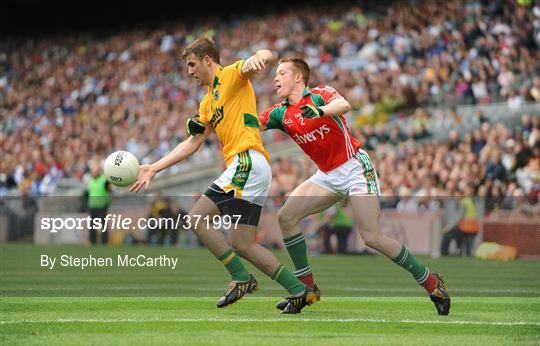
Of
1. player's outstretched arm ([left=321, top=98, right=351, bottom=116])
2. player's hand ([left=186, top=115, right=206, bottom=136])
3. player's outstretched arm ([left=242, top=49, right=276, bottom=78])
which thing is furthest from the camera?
player's hand ([left=186, top=115, right=206, bottom=136])

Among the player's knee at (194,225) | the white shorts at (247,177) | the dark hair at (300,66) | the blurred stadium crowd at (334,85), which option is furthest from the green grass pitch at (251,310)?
the blurred stadium crowd at (334,85)

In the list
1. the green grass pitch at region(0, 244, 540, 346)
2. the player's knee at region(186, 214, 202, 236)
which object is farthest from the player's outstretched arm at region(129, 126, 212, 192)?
the green grass pitch at region(0, 244, 540, 346)

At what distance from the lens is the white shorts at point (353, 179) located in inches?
378

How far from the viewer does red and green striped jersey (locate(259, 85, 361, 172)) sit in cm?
970

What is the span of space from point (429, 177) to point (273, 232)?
3.62 metres

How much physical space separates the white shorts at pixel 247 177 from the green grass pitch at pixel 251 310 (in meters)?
1.08

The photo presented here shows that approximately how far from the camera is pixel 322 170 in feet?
32.4

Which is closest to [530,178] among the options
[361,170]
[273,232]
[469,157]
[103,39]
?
[469,157]

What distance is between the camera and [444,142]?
983 inches

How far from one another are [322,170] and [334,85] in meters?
19.6

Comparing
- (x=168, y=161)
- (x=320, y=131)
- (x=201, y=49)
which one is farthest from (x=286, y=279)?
(x=201, y=49)

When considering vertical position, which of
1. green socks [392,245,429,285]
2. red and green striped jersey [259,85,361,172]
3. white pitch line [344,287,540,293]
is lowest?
Result: white pitch line [344,287,540,293]

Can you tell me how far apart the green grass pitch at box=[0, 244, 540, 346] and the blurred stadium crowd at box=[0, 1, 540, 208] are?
6.89m

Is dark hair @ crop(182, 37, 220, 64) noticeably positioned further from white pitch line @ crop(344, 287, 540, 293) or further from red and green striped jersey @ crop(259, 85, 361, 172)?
white pitch line @ crop(344, 287, 540, 293)
